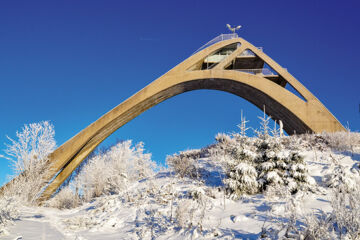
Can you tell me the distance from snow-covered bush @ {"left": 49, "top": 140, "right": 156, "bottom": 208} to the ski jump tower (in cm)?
123

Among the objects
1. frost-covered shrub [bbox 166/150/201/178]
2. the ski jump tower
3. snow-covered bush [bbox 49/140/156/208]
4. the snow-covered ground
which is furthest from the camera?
the ski jump tower

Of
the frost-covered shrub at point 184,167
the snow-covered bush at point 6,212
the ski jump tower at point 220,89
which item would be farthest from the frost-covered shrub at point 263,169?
the ski jump tower at point 220,89

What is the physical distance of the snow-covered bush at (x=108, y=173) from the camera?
13335 millimetres

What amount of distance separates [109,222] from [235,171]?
12.4 feet

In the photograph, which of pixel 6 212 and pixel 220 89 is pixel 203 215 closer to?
pixel 6 212

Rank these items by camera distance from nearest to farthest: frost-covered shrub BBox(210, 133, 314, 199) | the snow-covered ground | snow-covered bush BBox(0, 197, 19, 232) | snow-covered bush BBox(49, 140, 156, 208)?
the snow-covered ground < snow-covered bush BBox(0, 197, 19, 232) < frost-covered shrub BBox(210, 133, 314, 199) < snow-covered bush BBox(49, 140, 156, 208)

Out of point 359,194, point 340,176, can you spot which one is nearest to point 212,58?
point 340,176

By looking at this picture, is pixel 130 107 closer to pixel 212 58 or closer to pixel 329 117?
pixel 212 58

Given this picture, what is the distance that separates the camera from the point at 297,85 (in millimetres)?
16359

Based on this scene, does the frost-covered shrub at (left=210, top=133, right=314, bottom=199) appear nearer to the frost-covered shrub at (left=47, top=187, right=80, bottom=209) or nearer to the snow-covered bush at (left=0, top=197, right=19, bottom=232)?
the snow-covered bush at (left=0, top=197, right=19, bottom=232)

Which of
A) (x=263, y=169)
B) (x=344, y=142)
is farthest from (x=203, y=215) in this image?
(x=344, y=142)

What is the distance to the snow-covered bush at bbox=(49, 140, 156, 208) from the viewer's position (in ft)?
43.8

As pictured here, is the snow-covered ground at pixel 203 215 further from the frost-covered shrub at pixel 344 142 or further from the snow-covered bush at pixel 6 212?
the frost-covered shrub at pixel 344 142

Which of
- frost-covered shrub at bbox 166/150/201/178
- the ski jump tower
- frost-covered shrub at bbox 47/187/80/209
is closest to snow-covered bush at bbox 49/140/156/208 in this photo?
frost-covered shrub at bbox 47/187/80/209
